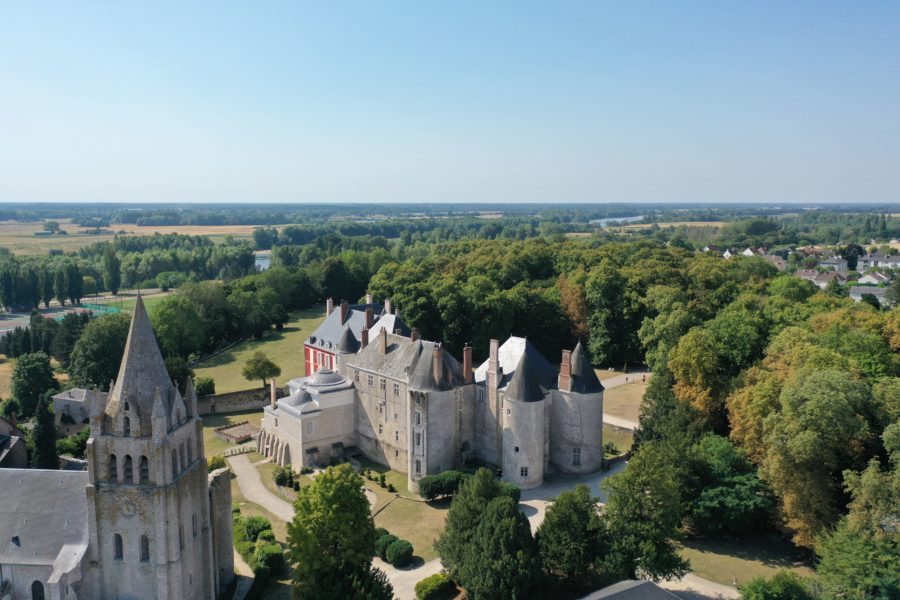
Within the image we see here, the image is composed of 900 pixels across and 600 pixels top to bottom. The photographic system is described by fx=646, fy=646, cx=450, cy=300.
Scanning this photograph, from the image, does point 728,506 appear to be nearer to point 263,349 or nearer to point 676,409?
point 676,409

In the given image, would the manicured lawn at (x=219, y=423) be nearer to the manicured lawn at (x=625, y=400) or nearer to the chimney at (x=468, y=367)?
the chimney at (x=468, y=367)

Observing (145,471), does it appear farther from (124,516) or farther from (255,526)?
(255,526)

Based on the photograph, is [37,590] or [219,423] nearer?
[37,590]

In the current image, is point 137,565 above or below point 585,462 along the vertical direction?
above

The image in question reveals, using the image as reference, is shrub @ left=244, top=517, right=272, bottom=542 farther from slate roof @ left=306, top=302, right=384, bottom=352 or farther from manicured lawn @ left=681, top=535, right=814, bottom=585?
manicured lawn @ left=681, top=535, right=814, bottom=585

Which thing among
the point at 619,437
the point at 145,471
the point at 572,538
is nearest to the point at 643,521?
the point at 572,538

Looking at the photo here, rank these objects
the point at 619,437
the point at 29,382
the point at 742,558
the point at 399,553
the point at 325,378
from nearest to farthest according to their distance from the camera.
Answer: the point at 399,553
the point at 742,558
the point at 325,378
the point at 619,437
the point at 29,382

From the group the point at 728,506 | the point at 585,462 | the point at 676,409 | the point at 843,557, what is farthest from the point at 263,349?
the point at 843,557
